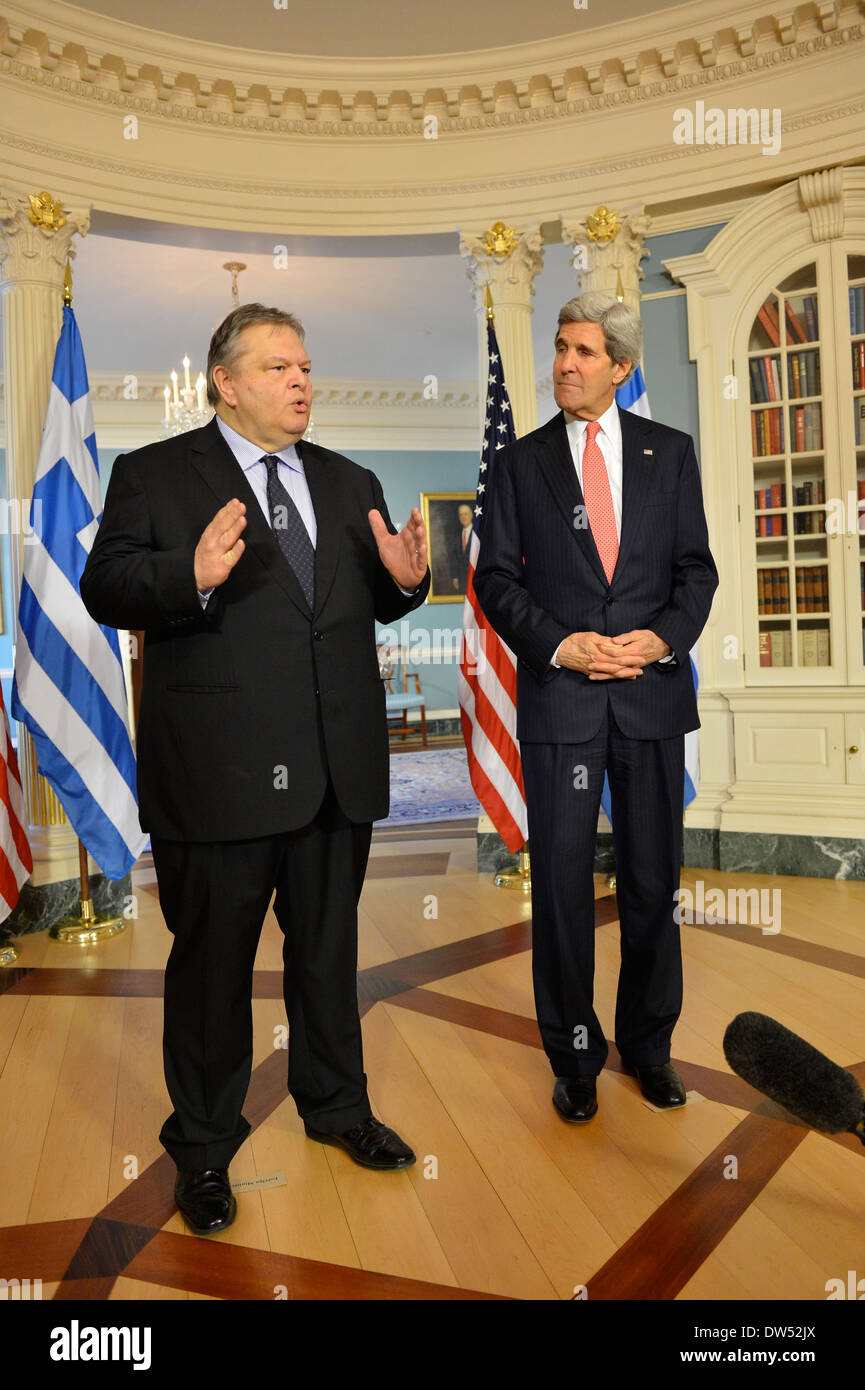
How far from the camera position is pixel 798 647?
15.6 ft

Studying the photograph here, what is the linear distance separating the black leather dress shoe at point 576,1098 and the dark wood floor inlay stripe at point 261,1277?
2.13 ft

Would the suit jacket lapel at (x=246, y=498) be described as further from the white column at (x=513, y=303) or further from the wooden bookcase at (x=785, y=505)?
the wooden bookcase at (x=785, y=505)

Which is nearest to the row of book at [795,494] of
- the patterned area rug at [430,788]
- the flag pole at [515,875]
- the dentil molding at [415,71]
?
the flag pole at [515,875]

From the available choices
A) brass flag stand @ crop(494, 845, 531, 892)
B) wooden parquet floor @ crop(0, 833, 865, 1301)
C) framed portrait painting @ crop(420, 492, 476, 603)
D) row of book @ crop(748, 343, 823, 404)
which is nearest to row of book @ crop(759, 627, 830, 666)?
row of book @ crop(748, 343, 823, 404)

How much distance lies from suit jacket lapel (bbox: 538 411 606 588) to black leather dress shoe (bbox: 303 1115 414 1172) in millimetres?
1292

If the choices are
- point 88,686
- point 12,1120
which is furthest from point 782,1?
point 12,1120

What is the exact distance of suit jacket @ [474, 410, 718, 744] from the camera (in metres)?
2.26

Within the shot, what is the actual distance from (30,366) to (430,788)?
175 inches

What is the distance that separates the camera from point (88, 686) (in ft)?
12.9

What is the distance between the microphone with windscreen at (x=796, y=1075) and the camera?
1006mm

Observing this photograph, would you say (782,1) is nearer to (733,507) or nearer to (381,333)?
(733,507)

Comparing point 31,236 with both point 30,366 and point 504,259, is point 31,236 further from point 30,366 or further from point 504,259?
point 504,259

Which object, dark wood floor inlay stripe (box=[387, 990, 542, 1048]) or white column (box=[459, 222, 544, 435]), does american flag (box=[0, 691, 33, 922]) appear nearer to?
dark wood floor inlay stripe (box=[387, 990, 542, 1048])
